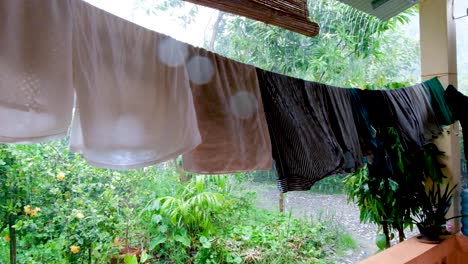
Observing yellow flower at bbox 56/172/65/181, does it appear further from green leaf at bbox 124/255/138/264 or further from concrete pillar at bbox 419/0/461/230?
concrete pillar at bbox 419/0/461/230

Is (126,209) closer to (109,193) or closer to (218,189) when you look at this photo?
(109,193)

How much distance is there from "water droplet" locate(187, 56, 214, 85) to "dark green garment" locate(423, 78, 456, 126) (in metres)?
1.82

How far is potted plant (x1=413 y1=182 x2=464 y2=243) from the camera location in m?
2.24

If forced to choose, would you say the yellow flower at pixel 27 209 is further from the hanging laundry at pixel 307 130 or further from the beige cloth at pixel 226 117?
the hanging laundry at pixel 307 130

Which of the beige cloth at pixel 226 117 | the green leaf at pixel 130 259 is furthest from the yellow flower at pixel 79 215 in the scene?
the beige cloth at pixel 226 117

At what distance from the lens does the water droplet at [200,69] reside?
3.41 feet

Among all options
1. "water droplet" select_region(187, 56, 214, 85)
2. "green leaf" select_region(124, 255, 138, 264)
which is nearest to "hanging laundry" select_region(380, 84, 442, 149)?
"water droplet" select_region(187, 56, 214, 85)

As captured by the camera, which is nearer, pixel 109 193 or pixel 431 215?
pixel 109 193

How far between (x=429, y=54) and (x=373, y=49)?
1.40ft

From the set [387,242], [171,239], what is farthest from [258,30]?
[387,242]

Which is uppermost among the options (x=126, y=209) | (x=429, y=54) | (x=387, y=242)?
(x=429, y=54)

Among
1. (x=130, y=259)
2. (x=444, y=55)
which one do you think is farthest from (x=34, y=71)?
(x=444, y=55)

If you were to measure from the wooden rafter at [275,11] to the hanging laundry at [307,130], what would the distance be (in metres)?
0.28

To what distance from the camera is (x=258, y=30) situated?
2.16 m
